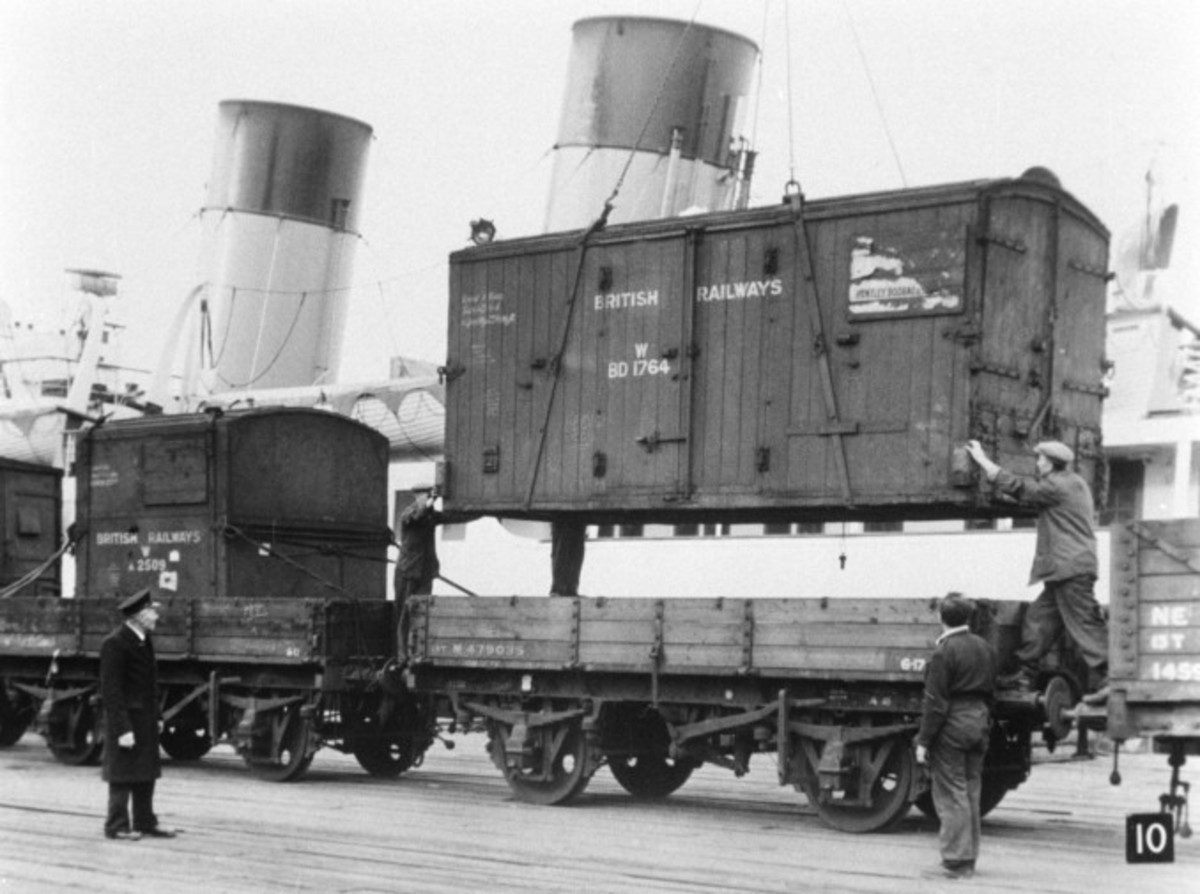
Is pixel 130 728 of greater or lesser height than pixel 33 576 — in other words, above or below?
below

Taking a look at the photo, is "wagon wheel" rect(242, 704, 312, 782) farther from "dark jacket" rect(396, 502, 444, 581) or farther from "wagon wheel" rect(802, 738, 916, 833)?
"wagon wheel" rect(802, 738, 916, 833)

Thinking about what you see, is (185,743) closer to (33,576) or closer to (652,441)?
(33,576)

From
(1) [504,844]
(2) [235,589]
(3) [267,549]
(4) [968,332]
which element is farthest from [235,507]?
(4) [968,332]

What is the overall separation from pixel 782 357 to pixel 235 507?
20.0ft

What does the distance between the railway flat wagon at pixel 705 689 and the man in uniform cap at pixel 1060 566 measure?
212 mm

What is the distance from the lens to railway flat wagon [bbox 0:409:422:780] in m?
15.4

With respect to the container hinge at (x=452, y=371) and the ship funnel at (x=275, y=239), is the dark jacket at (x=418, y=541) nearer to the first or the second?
the container hinge at (x=452, y=371)

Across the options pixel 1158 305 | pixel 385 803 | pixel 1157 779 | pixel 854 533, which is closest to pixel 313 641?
pixel 385 803

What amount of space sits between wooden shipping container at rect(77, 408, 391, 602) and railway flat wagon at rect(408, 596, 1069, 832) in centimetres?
298

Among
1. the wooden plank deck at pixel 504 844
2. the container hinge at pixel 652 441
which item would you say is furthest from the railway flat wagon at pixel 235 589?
the container hinge at pixel 652 441

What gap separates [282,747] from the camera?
15594mm

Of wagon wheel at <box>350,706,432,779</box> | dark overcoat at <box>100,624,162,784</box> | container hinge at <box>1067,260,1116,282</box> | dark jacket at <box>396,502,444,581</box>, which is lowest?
wagon wheel at <box>350,706,432,779</box>

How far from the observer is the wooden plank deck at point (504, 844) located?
30.8 feet

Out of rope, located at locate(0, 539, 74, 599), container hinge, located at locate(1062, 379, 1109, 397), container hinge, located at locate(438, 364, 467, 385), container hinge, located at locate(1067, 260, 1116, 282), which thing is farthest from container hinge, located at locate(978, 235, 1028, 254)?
rope, located at locate(0, 539, 74, 599)
